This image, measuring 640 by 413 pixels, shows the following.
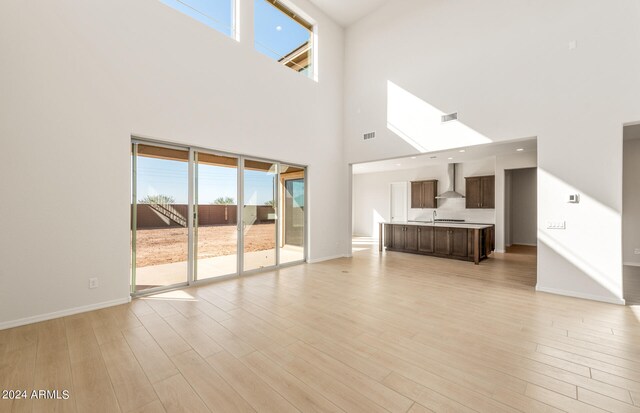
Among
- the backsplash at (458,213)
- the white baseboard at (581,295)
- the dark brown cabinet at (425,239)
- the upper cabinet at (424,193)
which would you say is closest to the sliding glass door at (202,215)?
the dark brown cabinet at (425,239)

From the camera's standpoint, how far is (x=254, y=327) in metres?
2.97

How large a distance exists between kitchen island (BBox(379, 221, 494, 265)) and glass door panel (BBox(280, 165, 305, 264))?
2.96 metres

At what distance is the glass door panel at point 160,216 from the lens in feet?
13.3

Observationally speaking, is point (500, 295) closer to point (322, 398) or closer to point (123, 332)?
point (322, 398)

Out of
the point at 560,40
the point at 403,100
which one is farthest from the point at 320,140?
the point at 560,40

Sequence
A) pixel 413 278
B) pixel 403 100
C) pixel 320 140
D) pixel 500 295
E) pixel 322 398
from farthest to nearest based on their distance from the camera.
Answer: pixel 320 140 < pixel 403 100 < pixel 413 278 < pixel 500 295 < pixel 322 398

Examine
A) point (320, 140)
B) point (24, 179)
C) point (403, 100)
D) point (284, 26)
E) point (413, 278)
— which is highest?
point (284, 26)

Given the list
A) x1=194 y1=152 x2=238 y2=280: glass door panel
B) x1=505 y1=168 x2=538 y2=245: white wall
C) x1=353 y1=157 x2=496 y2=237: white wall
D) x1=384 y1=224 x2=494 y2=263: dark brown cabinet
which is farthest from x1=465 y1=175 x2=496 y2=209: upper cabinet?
x1=194 y1=152 x2=238 y2=280: glass door panel

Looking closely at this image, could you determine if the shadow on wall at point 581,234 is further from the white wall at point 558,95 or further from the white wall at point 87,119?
the white wall at point 87,119

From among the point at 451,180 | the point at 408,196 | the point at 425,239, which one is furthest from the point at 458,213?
the point at 425,239

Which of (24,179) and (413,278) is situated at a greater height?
(24,179)

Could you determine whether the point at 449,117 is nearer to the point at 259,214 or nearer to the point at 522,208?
the point at 259,214

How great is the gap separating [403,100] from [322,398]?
6068 mm

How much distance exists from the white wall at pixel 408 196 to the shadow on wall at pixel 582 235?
15.0ft
